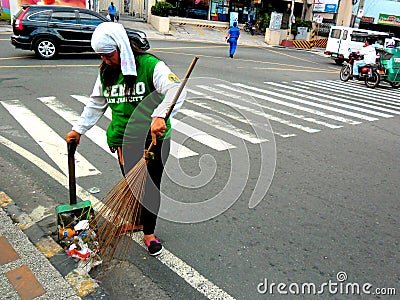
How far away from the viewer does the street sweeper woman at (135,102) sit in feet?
8.34

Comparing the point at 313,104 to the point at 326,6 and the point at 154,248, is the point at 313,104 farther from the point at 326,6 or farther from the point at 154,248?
the point at 326,6

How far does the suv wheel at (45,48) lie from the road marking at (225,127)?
660 centimetres

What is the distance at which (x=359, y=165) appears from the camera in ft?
18.2

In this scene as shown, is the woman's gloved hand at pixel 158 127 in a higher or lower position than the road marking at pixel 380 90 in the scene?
higher

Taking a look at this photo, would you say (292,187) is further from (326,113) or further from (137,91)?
(326,113)

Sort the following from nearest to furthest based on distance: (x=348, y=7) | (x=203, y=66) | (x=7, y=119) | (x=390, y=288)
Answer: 1. (x=390, y=288)
2. (x=7, y=119)
3. (x=203, y=66)
4. (x=348, y=7)

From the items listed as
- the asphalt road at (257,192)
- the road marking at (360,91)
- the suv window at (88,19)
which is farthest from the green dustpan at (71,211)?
the suv window at (88,19)

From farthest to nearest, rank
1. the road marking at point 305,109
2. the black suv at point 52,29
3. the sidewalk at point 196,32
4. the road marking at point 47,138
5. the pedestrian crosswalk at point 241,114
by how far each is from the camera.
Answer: the sidewalk at point 196,32, the black suv at point 52,29, the road marking at point 305,109, the pedestrian crosswalk at point 241,114, the road marking at point 47,138

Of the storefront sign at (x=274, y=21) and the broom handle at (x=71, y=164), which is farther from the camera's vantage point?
the storefront sign at (x=274, y=21)

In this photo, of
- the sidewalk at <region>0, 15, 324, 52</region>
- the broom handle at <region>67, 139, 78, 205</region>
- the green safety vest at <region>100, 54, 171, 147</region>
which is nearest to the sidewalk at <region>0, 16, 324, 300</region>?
the broom handle at <region>67, 139, 78, 205</region>

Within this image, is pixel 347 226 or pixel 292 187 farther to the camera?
pixel 292 187

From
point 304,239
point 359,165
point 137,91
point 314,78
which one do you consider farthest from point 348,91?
point 137,91

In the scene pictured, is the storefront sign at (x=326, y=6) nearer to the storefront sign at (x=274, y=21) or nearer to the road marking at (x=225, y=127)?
the storefront sign at (x=274, y=21)

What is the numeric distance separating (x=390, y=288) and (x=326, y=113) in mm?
6179
